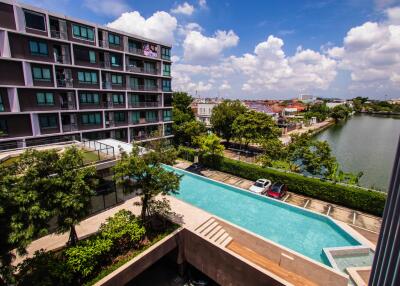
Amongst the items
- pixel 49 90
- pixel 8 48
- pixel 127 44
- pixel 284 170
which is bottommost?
pixel 284 170

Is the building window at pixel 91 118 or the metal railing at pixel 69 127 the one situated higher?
the building window at pixel 91 118

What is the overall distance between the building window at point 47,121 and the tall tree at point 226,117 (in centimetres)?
2563

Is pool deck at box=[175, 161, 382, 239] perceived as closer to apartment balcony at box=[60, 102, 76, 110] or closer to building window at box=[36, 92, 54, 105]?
apartment balcony at box=[60, 102, 76, 110]

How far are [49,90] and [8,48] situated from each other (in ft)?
16.6

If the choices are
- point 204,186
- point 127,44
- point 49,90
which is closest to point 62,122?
point 49,90

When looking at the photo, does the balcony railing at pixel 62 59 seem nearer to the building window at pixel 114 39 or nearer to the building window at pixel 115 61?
the building window at pixel 115 61

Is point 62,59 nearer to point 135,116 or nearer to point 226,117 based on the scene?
point 135,116

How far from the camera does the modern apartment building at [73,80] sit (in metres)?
21.7

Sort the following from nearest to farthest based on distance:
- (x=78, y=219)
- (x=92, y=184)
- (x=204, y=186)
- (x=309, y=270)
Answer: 1. (x=78, y=219)
2. (x=92, y=184)
3. (x=309, y=270)
4. (x=204, y=186)

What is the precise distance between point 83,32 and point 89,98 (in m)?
8.12

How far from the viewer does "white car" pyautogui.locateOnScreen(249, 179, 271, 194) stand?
21.5 metres

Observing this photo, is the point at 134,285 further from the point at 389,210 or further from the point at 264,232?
the point at 389,210

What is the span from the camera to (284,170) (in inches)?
980

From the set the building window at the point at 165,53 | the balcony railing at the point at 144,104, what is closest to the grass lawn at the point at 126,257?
the balcony railing at the point at 144,104
